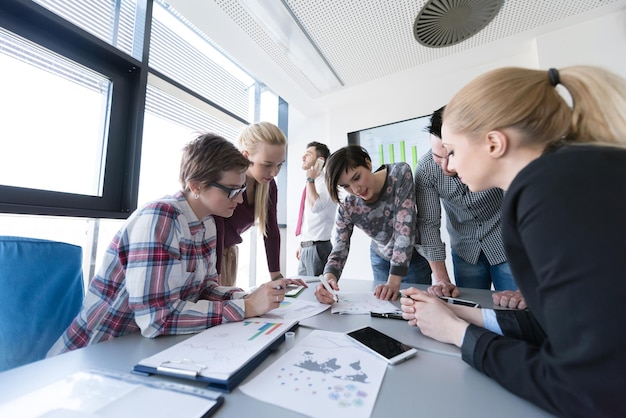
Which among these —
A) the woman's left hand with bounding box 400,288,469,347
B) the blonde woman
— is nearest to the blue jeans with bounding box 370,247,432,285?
the woman's left hand with bounding box 400,288,469,347

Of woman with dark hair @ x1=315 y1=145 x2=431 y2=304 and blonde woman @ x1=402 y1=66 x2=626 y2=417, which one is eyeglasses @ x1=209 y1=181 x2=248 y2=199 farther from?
blonde woman @ x1=402 y1=66 x2=626 y2=417

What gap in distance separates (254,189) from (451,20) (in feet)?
5.43

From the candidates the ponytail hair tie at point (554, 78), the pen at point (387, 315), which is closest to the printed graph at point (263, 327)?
the pen at point (387, 315)

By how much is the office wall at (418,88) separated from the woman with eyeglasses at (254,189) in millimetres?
1407

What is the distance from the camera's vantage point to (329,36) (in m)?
1.84

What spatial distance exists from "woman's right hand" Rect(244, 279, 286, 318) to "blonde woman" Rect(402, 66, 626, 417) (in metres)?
0.45

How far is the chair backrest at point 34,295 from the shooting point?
0.68 meters

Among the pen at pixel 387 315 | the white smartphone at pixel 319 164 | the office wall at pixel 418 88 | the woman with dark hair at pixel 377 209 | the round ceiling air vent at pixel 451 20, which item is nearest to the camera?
the pen at pixel 387 315

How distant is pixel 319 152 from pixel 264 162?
866 millimetres

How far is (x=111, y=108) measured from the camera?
1.53m

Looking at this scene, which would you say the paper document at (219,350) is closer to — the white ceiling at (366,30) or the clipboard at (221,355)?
the clipboard at (221,355)

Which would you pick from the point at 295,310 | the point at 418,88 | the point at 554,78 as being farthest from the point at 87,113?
the point at 418,88

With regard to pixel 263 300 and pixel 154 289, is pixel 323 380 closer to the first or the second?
pixel 263 300

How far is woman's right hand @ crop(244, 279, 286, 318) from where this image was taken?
0.81 m
